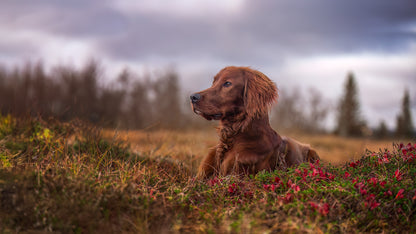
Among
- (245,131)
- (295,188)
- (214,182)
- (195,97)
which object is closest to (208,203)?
(214,182)

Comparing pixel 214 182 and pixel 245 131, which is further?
pixel 245 131

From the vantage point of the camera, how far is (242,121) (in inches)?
153

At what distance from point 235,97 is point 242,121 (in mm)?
313

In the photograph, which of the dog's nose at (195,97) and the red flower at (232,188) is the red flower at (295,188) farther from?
the dog's nose at (195,97)

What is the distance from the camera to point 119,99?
15.9 metres

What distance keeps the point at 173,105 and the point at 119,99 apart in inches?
266

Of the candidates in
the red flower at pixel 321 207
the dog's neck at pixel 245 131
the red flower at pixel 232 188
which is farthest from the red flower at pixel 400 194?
the red flower at pixel 232 188

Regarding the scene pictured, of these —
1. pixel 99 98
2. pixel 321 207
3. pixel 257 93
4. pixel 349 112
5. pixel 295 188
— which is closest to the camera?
pixel 321 207

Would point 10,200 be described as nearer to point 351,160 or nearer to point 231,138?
point 231,138

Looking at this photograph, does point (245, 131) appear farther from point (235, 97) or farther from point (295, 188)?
point (295, 188)

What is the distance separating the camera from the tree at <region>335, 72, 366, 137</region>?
35781 millimetres

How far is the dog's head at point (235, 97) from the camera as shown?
3822mm

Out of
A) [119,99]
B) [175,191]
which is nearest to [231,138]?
[175,191]

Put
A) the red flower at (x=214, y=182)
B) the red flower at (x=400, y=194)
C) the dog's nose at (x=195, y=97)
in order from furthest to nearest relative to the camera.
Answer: the dog's nose at (x=195, y=97) < the red flower at (x=214, y=182) < the red flower at (x=400, y=194)
